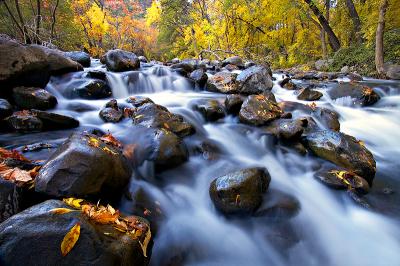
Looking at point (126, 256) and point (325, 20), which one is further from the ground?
point (325, 20)

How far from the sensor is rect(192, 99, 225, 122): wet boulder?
19.3 ft

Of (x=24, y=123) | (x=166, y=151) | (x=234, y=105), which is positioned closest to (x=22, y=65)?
(x=24, y=123)

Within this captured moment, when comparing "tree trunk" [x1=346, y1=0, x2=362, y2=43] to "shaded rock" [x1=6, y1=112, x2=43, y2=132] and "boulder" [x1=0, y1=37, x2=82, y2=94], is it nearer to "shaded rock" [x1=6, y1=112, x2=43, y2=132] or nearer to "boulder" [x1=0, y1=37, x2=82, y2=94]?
"boulder" [x1=0, y1=37, x2=82, y2=94]

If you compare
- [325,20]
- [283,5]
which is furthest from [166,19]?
[325,20]

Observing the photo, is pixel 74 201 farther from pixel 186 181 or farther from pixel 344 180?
pixel 344 180

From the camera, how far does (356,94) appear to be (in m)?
7.60

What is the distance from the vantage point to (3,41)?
5395mm

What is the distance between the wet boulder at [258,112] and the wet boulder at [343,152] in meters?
0.90

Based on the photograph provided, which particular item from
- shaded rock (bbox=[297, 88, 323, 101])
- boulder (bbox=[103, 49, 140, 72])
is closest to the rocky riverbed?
shaded rock (bbox=[297, 88, 323, 101])

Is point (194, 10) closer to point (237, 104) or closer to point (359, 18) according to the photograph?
point (359, 18)

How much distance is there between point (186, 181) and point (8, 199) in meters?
2.13

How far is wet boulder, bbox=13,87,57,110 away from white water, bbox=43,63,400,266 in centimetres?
73

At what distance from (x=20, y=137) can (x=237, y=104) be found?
13.1ft

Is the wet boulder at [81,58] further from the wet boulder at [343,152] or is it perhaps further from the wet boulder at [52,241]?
the wet boulder at [52,241]
